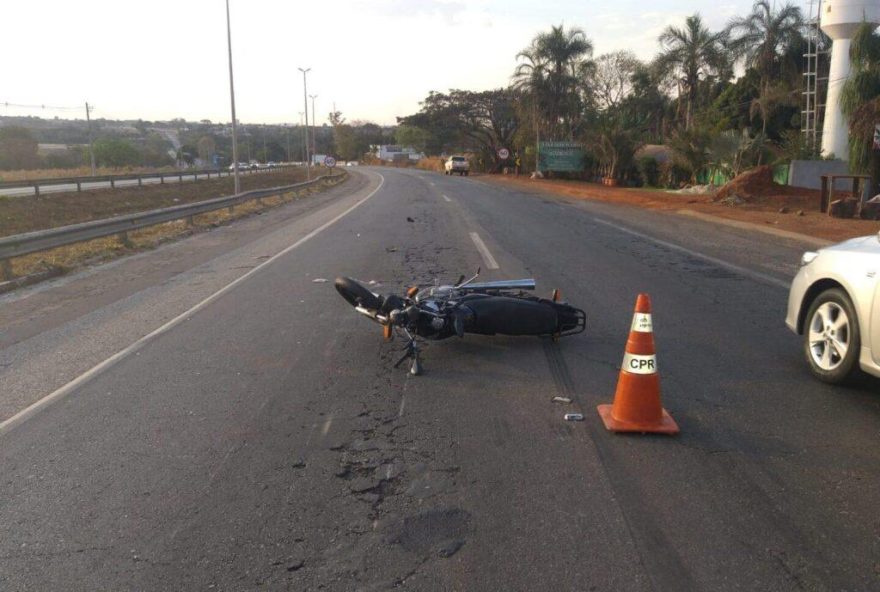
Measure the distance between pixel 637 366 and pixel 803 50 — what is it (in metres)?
38.6

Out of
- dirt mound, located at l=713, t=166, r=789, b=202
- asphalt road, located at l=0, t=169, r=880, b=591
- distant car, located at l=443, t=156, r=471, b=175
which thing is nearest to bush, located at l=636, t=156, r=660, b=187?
dirt mound, located at l=713, t=166, r=789, b=202

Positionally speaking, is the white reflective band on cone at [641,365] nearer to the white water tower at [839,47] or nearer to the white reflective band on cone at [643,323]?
the white reflective band on cone at [643,323]

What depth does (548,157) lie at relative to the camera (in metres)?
46.8

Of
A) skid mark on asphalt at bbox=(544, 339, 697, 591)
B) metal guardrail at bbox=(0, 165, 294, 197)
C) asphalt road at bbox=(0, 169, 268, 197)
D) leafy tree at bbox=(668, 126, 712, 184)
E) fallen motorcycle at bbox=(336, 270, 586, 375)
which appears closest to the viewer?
skid mark on asphalt at bbox=(544, 339, 697, 591)

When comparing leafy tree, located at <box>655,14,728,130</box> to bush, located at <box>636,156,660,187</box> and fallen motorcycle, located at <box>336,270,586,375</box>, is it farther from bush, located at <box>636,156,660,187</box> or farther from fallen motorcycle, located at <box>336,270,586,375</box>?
fallen motorcycle, located at <box>336,270,586,375</box>

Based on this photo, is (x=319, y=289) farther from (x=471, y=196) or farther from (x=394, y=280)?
(x=471, y=196)

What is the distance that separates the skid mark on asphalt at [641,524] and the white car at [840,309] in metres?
1.98

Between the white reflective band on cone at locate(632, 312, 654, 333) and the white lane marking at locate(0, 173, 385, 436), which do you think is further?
the white lane marking at locate(0, 173, 385, 436)

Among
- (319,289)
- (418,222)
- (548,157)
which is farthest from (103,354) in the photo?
(548,157)

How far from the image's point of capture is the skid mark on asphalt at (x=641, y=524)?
314 cm

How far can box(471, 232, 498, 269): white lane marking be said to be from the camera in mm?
11446

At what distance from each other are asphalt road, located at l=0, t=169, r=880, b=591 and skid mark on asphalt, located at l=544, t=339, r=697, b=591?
1 cm

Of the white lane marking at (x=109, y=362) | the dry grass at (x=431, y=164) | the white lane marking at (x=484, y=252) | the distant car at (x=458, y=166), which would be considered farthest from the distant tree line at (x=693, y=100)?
the dry grass at (x=431, y=164)

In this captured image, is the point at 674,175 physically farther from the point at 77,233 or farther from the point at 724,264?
the point at 77,233
